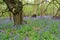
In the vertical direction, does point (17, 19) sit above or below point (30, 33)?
below

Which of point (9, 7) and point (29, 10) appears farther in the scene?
point (29, 10)

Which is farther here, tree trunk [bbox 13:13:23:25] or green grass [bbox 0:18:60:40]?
tree trunk [bbox 13:13:23:25]

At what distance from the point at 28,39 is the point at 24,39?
0.46 feet

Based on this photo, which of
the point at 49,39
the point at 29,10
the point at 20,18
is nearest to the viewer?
the point at 49,39

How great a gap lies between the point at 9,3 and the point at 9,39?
597 centimetres

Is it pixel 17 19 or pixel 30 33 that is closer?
pixel 30 33

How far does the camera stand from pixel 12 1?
40.2 feet

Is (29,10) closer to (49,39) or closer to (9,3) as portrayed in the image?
(9,3)

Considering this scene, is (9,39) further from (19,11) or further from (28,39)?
(19,11)

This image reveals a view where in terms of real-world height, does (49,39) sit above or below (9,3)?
below

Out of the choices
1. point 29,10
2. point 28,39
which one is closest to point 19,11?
point 28,39

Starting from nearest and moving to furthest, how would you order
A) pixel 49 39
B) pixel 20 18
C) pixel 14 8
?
1. pixel 49 39
2. pixel 14 8
3. pixel 20 18

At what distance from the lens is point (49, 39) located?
248 inches

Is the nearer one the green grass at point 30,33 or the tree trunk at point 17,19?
the green grass at point 30,33
